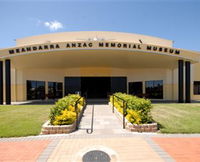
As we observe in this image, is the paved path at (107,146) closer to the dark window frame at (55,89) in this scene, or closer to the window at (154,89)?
the window at (154,89)

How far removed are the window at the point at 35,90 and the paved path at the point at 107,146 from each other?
15952 millimetres

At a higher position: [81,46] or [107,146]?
[81,46]

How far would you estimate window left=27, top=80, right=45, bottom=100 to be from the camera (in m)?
20.0

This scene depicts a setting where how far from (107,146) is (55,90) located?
18336 mm

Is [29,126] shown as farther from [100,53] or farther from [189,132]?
[100,53]

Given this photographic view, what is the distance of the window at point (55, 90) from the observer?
21203 millimetres

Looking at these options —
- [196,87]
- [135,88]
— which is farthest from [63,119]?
[196,87]

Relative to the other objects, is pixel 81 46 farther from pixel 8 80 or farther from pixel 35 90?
pixel 35 90

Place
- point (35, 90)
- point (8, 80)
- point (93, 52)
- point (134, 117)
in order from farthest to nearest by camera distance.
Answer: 1. point (35, 90)
2. point (8, 80)
3. point (93, 52)
4. point (134, 117)

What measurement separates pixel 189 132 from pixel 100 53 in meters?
11.1

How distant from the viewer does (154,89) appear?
2078 centimetres

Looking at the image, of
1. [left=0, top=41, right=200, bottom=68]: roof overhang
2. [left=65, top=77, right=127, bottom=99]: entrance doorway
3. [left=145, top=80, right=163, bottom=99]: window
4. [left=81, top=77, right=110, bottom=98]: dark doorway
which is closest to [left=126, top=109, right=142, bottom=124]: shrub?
[left=0, top=41, right=200, bottom=68]: roof overhang

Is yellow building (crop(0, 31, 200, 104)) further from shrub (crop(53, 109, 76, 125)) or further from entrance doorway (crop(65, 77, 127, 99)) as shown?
shrub (crop(53, 109, 76, 125))

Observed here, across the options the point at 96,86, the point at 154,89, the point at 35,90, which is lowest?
the point at 35,90
